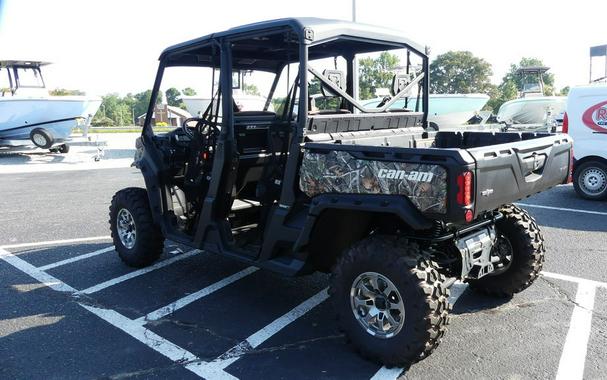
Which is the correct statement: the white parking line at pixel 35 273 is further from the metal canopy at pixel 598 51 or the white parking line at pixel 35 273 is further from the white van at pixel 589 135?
the metal canopy at pixel 598 51

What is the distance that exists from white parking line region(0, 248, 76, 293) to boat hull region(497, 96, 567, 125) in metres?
15.3

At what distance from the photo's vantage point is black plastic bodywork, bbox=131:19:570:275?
122 inches

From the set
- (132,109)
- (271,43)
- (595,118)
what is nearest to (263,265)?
(271,43)

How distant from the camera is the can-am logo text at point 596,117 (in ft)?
28.2

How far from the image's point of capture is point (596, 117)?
28.5ft

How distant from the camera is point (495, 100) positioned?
59.2 metres

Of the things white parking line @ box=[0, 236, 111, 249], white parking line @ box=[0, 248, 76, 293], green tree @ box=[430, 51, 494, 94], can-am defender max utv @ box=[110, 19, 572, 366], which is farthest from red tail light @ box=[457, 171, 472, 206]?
green tree @ box=[430, 51, 494, 94]

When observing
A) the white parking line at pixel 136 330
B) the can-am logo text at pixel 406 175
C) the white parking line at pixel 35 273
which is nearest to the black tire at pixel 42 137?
the white parking line at pixel 35 273

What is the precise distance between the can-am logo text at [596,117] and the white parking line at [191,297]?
6.68 metres

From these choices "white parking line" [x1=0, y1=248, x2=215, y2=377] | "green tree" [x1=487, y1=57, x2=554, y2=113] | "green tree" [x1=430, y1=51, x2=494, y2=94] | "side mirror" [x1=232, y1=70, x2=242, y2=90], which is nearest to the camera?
"white parking line" [x1=0, y1=248, x2=215, y2=377]

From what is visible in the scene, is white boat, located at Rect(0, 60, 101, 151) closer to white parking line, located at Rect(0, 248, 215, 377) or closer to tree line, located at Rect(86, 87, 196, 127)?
white parking line, located at Rect(0, 248, 215, 377)

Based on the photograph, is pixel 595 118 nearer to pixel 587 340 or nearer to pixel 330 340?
pixel 587 340

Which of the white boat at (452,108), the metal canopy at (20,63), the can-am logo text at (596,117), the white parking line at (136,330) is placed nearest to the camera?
the white parking line at (136,330)

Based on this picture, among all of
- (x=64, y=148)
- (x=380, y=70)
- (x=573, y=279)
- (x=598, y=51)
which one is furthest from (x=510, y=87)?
(x=573, y=279)
